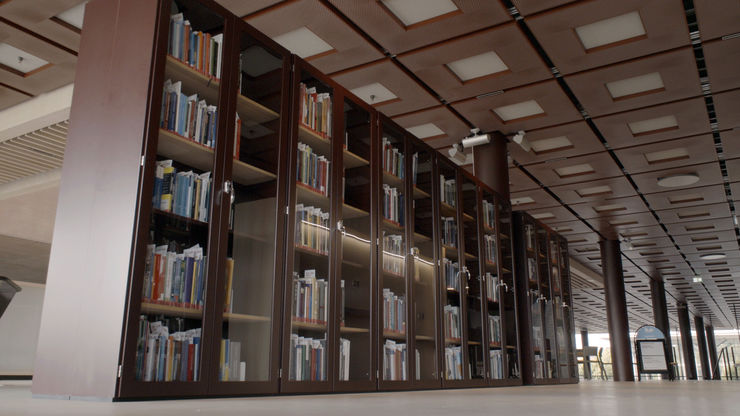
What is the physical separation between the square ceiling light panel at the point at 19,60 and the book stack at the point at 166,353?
167 inches

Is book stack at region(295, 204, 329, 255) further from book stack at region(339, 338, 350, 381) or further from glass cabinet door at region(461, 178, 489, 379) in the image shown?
glass cabinet door at region(461, 178, 489, 379)

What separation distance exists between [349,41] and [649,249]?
10.8m

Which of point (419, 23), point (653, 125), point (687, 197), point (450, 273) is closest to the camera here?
point (419, 23)

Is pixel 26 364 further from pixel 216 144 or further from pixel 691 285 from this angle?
pixel 691 285

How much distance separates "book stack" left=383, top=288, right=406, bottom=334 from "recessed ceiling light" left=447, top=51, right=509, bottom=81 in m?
2.49

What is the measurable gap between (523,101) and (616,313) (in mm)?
7888

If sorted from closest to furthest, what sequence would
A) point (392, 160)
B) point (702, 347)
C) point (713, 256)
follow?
point (392, 160) < point (713, 256) < point (702, 347)

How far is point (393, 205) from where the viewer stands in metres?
4.55

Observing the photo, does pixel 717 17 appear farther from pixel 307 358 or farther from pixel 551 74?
pixel 307 358

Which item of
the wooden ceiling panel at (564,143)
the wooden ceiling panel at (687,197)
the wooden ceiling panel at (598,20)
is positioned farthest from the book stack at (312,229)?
the wooden ceiling panel at (687,197)

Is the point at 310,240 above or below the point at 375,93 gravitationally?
below

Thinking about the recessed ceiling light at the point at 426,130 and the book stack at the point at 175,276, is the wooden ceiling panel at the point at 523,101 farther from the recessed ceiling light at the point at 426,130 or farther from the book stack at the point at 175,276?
the book stack at the point at 175,276

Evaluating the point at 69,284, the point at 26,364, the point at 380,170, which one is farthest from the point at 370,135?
the point at 26,364

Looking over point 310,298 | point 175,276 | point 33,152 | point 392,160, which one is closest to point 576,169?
point 392,160
